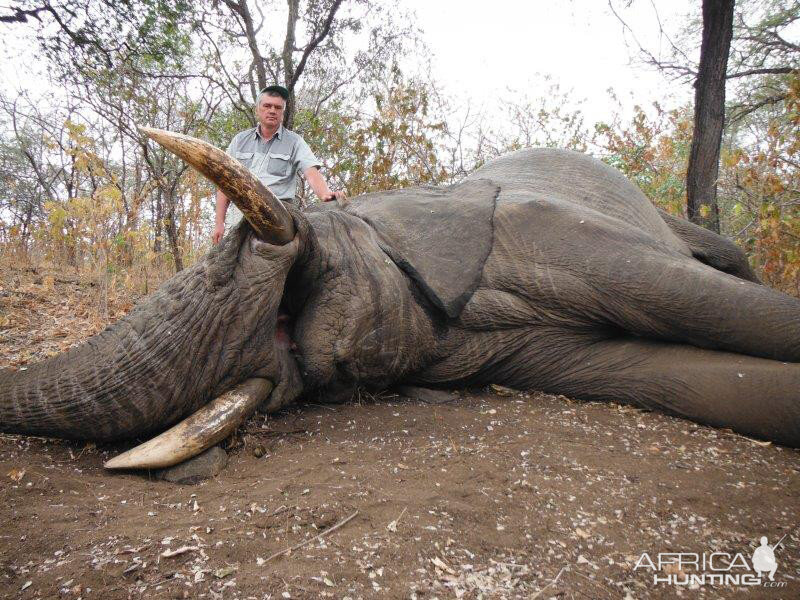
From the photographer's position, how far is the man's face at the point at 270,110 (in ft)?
13.4

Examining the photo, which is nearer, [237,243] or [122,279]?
[237,243]

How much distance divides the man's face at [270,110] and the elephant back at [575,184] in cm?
155

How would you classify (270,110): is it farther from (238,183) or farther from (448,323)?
(448,323)

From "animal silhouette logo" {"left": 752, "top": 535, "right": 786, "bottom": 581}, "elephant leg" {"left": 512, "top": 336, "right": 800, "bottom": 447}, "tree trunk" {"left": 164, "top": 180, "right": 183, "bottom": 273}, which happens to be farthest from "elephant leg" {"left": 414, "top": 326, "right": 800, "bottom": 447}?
"tree trunk" {"left": 164, "top": 180, "right": 183, "bottom": 273}

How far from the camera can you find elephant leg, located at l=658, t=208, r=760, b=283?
501 cm

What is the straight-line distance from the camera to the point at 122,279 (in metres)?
6.56

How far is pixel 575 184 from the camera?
455 cm

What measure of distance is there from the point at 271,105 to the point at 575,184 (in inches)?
91.8

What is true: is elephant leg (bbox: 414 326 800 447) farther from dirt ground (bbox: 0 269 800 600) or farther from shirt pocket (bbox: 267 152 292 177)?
shirt pocket (bbox: 267 152 292 177)

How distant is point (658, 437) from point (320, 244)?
2002 millimetres

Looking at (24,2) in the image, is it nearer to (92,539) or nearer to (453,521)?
(92,539)

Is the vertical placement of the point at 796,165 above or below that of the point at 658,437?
above

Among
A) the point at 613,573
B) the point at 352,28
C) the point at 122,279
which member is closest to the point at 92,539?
the point at 613,573

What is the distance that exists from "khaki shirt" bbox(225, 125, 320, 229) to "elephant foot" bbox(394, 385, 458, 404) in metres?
1.72
